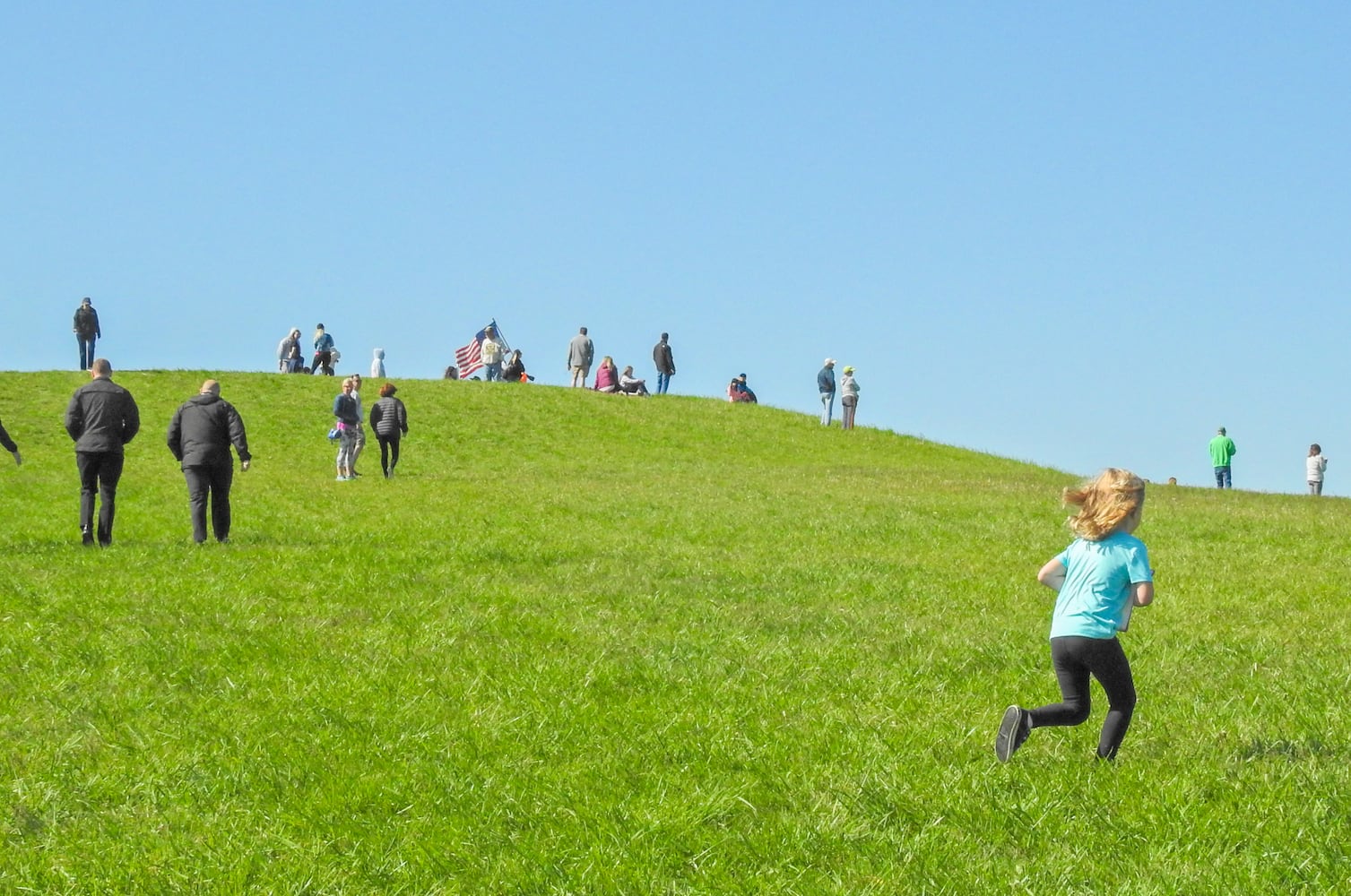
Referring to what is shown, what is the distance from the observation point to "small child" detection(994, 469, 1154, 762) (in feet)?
24.6

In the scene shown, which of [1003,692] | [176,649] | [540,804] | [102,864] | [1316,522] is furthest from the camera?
[1316,522]

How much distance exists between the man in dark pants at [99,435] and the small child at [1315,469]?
37240mm

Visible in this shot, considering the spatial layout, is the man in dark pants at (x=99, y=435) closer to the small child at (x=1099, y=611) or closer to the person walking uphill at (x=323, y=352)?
the small child at (x=1099, y=611)

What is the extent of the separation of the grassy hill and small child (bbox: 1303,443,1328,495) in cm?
2569

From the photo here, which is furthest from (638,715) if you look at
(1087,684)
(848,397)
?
(848,397)

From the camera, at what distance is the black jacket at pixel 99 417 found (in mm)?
17641

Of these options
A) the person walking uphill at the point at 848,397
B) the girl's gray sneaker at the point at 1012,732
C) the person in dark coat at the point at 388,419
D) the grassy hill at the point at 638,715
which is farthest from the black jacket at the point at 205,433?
the person walking uphill at the point at 848,397

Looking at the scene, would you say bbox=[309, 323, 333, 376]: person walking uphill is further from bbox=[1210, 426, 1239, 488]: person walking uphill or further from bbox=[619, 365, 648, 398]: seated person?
bbox=[1210, 426, 1239, 488]: person walking uphill

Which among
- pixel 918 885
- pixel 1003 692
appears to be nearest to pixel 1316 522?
pixel 1003 692

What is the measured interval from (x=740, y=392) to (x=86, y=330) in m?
23.4

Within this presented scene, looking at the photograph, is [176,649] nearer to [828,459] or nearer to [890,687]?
[890,687]

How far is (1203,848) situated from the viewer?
621cm

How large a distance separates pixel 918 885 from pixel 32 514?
756 inches

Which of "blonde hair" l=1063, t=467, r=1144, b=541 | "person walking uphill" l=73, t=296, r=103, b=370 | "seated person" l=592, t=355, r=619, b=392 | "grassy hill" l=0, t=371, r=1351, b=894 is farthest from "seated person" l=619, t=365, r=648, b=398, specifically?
"blonde hair" l=1063, t=467, r=1144, b=541
